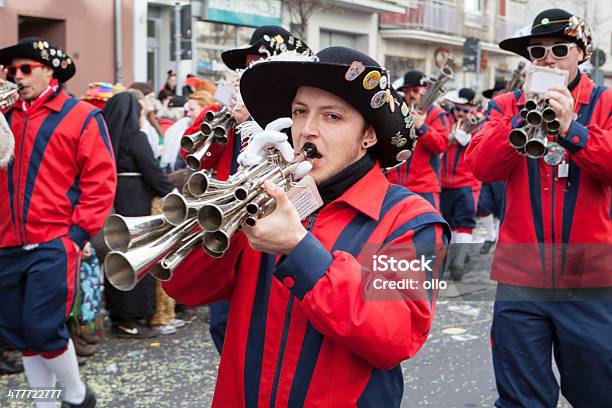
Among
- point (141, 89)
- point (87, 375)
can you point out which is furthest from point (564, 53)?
point (141, 89)

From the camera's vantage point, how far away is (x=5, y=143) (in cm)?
447

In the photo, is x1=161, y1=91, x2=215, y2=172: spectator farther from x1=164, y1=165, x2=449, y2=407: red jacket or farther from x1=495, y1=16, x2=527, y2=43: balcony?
x1=495, y1=16, x2=527, y2=43: balcony

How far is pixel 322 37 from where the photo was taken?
26.1 metres

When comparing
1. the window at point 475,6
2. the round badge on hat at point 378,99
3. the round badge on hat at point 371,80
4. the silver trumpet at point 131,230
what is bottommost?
the silver trumpet at point 131,230

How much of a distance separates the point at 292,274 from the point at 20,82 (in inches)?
130

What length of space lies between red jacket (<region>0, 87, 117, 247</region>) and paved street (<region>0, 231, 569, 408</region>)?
3.76ft

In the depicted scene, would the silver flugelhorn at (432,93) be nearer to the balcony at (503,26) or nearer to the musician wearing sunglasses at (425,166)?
the musician wearing sunglasses at (425,166)

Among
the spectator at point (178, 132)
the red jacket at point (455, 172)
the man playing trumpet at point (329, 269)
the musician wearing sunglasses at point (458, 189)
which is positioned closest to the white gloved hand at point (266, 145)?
the man playing trumpet at point (329, 269)

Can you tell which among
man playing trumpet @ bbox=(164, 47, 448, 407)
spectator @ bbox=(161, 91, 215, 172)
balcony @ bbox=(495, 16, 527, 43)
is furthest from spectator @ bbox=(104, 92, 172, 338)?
balcony @ bbox=(495, 16, 527, 43)

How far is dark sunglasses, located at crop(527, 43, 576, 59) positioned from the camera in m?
3.91

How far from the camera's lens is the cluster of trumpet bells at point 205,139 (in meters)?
4.34

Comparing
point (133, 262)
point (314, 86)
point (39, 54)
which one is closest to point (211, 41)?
point (39, 54)

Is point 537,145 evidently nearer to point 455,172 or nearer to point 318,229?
point 318,229

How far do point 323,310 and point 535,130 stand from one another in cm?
194
